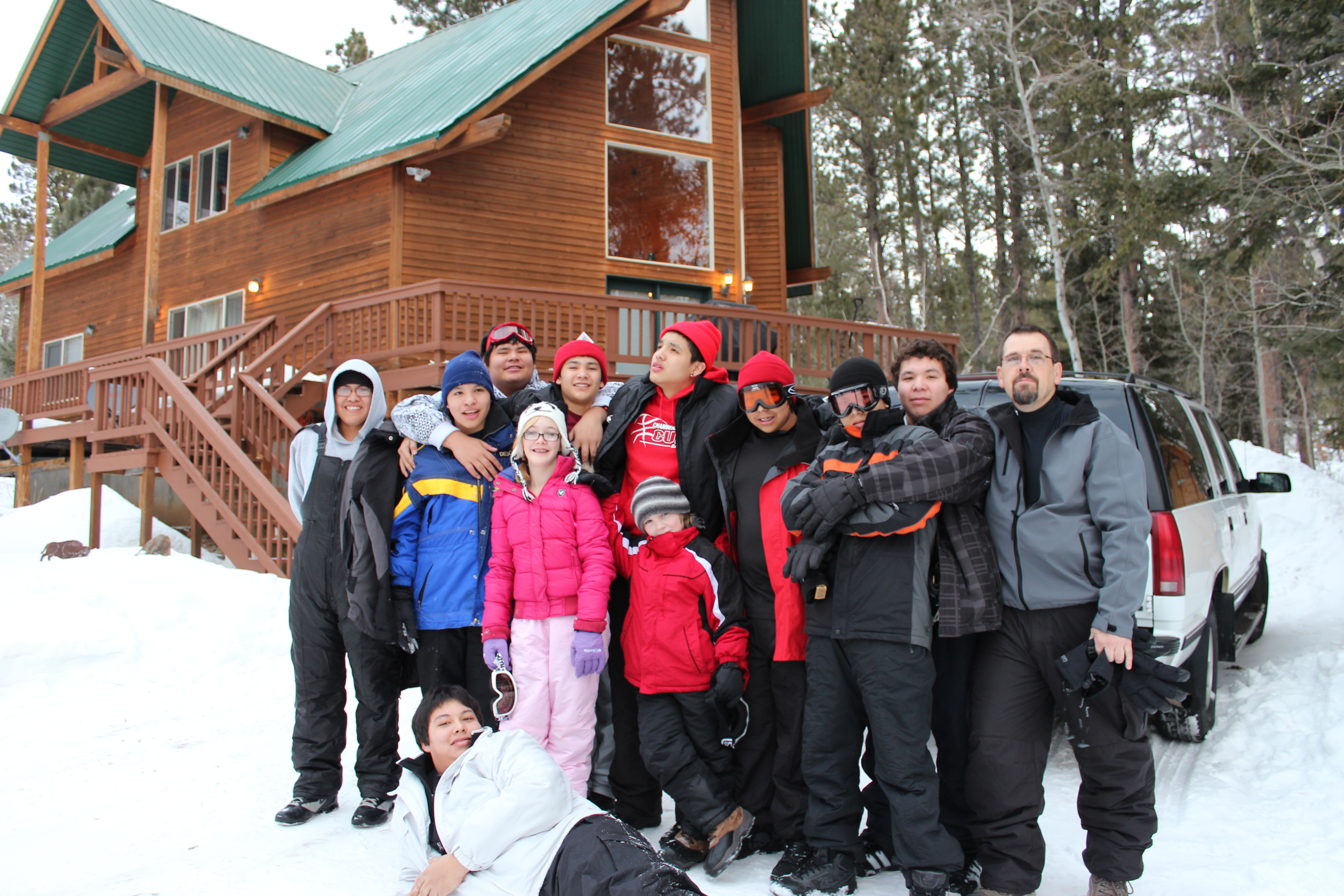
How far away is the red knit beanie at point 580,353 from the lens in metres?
3.80

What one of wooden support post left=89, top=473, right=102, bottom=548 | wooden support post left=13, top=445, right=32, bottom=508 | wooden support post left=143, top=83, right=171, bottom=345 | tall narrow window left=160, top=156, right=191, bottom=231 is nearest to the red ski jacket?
wooden support post left=89, top=473, right=102, bottom=548

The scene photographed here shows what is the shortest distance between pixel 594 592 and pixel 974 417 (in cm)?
155

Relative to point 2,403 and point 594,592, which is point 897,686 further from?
point 2,403

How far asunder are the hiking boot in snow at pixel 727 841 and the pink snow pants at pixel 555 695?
551mm

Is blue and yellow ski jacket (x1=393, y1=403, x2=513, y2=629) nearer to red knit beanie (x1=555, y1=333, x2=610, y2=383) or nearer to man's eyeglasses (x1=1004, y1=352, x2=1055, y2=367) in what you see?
red knit beanie (x1=555, y1=333, x2=610, y2=383)

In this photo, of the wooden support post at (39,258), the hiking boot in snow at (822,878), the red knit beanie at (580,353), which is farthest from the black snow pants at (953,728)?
the wooden support post at (39,258)

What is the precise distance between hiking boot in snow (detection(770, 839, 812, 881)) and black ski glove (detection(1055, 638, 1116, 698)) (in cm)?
106

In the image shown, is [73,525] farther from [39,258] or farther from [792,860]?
[792,860]

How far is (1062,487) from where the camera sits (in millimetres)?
2850

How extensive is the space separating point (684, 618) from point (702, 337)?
1.22m

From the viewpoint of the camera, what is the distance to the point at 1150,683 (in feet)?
8.59

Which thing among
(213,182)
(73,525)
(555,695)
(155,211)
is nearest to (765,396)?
(555,695)

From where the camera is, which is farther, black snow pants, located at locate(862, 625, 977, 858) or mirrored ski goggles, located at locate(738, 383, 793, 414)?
mirrored ski goggles, located at locate(738, 383, 793, 414)

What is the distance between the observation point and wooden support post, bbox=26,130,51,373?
15.1m
